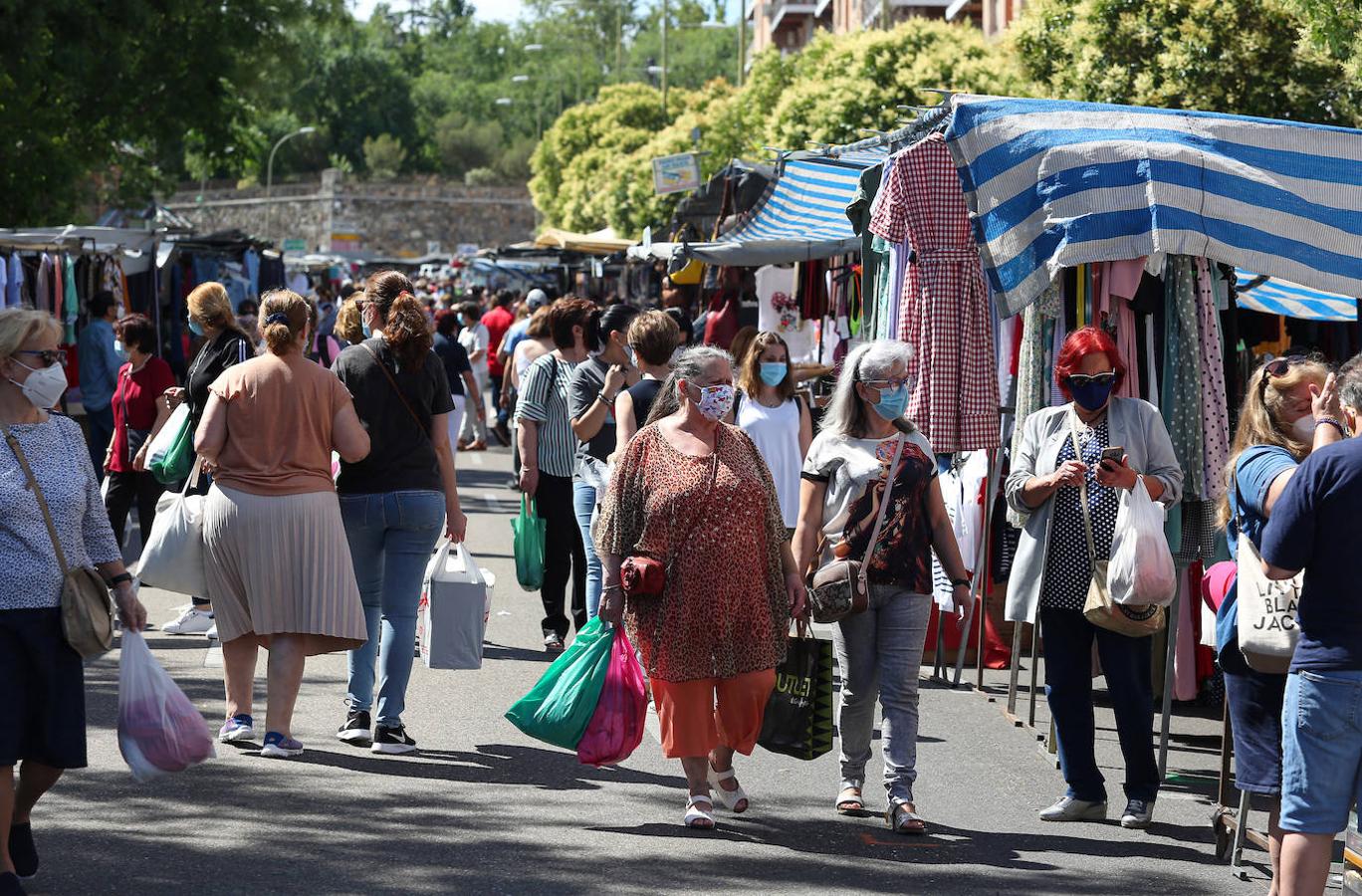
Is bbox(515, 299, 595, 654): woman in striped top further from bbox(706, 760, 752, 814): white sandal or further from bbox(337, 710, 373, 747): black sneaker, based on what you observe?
bbox(706, 760, 752, 814): white sandal

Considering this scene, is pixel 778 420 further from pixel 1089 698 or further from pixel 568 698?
pixel 568 698

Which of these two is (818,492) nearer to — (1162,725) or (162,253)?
(1162,725)

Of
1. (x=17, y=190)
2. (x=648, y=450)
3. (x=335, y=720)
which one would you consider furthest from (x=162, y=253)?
(x=648, y=450)

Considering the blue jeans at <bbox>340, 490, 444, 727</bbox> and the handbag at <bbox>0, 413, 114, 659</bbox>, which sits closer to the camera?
the handbag at <bbox>0, 413, 114, 659</bbox>

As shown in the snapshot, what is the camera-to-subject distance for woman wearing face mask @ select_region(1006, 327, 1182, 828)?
22.0ft

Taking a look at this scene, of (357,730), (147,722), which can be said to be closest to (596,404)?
(357,730)

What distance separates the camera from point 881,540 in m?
6.63

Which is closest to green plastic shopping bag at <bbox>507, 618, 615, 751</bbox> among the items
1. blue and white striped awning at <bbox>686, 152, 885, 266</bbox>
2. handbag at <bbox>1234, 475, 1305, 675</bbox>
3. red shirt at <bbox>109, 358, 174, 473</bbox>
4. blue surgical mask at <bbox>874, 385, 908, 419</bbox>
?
blue surgical mask at <bbox>874, 385, 908, 419</bbox>

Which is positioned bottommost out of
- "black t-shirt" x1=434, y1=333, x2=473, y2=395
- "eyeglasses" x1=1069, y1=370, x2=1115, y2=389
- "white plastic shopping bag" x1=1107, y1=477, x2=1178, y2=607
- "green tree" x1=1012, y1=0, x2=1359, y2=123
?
"white plastic shopping bag" x1=1107, y1=477, x2=1178, y2=607

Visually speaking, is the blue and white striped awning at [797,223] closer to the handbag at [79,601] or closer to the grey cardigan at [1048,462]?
the grey cardigan at [1048,462]

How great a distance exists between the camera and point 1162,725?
7.27 m

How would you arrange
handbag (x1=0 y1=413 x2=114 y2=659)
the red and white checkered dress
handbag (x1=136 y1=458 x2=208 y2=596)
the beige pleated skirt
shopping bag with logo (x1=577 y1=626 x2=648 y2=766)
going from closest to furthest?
1. handbag (x1=0 y1=413 x2=114 y2=659)
2. shopping bag with logo (x1=577 y1=626 x2=648 y2=766)
3. the beige pleated skirt
4. handbag (x1=136 y1=458 x2=208 y2=596)
5. the red and white checkered dress

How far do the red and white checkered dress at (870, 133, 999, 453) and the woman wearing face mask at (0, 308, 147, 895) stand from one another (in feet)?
14.6

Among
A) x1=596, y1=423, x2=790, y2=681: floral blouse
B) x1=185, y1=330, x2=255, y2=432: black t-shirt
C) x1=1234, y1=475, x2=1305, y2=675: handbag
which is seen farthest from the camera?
x1=185, y1=330, x2=255, y2=432: black t-shirt
